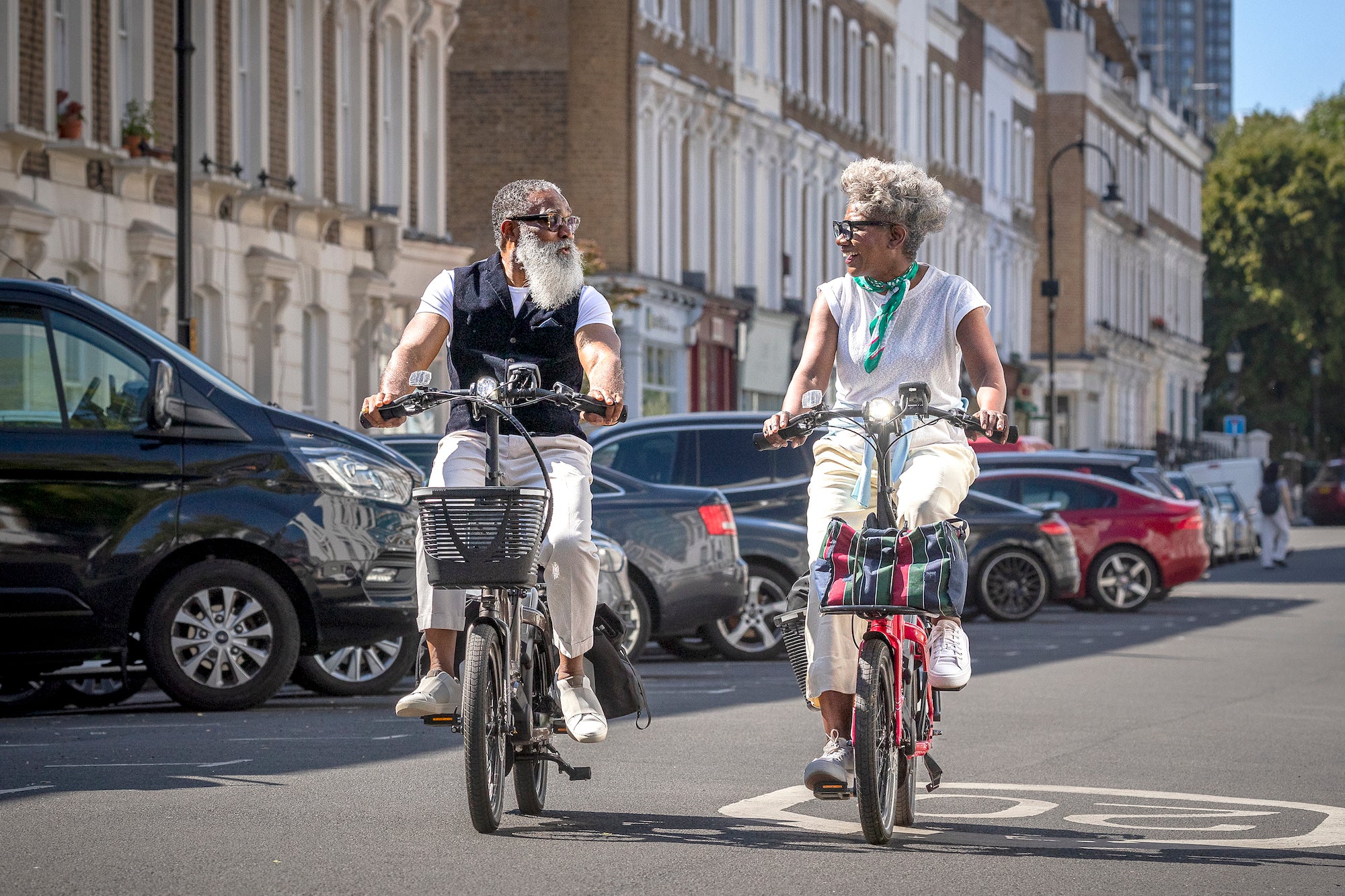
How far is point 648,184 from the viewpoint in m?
42.0

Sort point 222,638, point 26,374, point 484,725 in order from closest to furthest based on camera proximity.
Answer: point 484,725 → point 26,374 → point 222,638

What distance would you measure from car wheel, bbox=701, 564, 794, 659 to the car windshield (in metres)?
5.59

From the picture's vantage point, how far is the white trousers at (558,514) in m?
7.86

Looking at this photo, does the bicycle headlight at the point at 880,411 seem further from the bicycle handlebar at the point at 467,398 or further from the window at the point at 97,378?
the window at the point at 97,378

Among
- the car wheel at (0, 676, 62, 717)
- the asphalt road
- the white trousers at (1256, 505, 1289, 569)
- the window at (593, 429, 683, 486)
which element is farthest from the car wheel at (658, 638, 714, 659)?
the white trousers at (1256, 505, 1289, 569)

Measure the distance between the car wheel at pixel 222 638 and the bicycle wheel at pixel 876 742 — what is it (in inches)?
209

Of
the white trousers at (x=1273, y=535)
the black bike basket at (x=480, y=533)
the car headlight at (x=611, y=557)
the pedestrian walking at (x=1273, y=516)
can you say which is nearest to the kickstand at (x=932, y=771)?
the black bike basket at (x=480, y=533)

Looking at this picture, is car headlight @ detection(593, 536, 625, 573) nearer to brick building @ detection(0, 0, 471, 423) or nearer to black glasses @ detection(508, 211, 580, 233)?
black glasses @ detection(508, 211, 580, 233)

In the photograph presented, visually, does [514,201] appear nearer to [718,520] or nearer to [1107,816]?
[1107,816]

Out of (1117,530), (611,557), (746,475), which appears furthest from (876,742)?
(1117,530)

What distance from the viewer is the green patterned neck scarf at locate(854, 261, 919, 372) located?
7.96 m

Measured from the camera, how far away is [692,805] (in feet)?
28.3

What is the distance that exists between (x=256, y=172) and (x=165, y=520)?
18323 mm

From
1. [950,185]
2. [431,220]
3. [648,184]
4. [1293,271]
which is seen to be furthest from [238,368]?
[1293,271]
